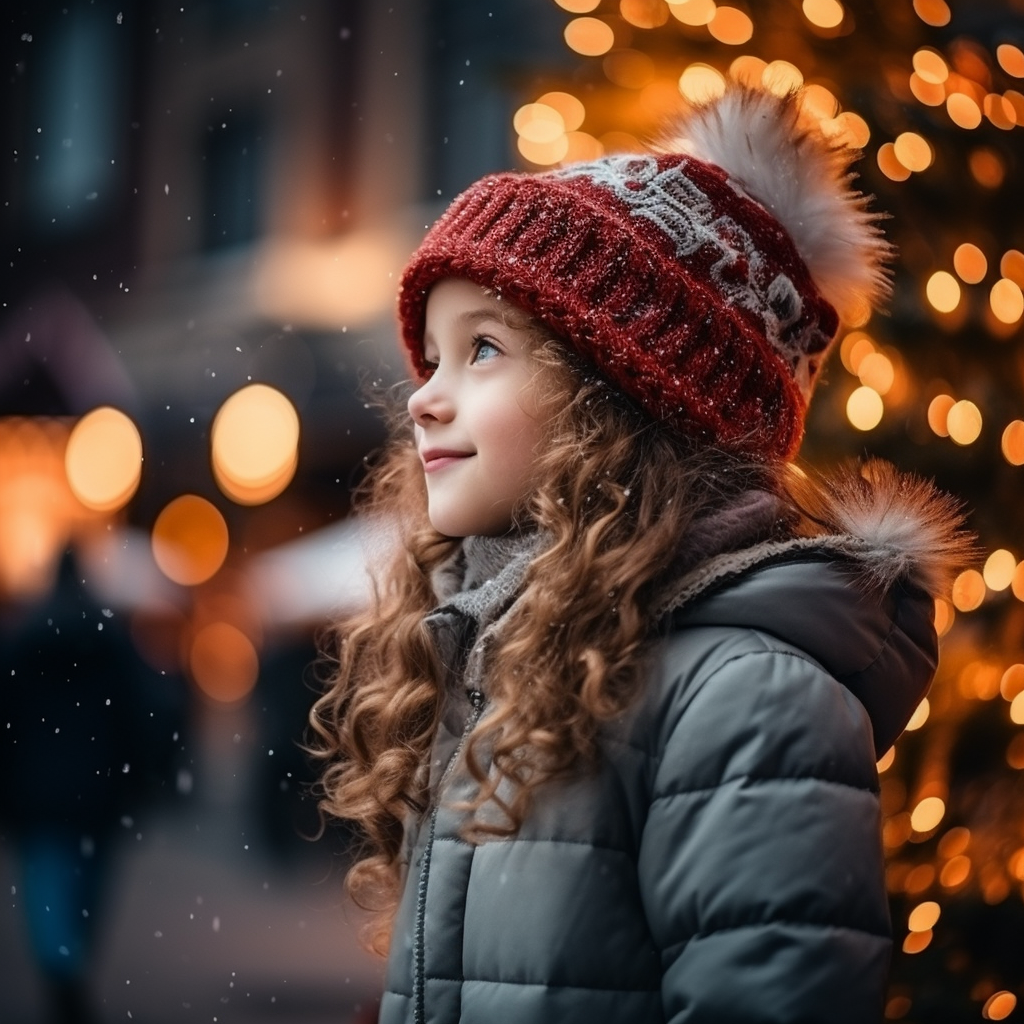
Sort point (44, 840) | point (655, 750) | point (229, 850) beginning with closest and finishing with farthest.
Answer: point (655, 750) → point (44, 840) → point (229, 850)

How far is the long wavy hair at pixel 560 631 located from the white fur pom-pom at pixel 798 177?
39 centimetres

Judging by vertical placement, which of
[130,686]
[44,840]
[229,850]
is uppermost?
[130,686]

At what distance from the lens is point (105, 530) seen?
27.2 ft

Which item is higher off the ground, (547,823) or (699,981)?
(547,823)

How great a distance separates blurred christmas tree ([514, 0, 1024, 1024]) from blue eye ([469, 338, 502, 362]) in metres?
0.85

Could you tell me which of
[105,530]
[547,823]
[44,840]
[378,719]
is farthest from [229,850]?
[547,823]

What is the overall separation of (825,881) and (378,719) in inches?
32.3

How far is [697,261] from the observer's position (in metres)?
1.77

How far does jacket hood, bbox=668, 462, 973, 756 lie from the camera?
154 centimetres

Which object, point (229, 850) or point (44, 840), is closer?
point (44, 840)

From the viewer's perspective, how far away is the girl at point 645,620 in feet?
4.58

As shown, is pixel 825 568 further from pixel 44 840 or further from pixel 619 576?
pixel 44 840

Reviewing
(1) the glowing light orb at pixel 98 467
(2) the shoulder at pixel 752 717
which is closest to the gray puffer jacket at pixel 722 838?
(2) the shoulder at pixel 752 717

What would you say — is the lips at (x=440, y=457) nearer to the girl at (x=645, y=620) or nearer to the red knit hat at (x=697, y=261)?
the girl at (x=645, y=620)
